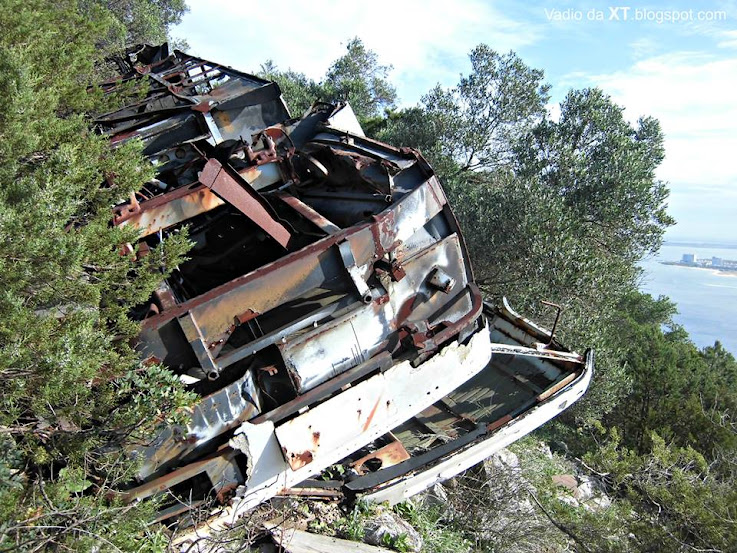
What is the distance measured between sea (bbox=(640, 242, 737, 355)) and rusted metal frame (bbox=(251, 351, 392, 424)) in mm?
23943

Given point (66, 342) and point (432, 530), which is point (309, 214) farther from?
point (432, 530)

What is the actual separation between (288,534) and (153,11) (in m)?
20.2

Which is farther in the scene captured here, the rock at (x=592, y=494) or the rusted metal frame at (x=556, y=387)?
the rock at (x=592, y=494)

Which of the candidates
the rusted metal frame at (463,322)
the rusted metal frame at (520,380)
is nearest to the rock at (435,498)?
the rusted metal frame at (520,380)

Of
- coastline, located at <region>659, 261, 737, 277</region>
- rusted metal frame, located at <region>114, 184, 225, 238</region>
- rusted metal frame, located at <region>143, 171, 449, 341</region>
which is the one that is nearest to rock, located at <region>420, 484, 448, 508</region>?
rusted metal frame, located at <region>143, 171, 449, 341</region>

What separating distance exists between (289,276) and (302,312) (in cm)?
27

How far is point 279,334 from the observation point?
305 centimetres

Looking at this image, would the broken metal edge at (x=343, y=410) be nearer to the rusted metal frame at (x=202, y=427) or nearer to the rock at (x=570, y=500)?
the rusted metal frame at (x=202, y=427)

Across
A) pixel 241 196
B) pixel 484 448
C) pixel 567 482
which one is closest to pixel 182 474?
pixel 241 196

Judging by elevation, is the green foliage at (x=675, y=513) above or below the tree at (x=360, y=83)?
below

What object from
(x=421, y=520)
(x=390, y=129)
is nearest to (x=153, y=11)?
(x=390, y=129)

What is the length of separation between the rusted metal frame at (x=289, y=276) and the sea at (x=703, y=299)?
23865 millimetres

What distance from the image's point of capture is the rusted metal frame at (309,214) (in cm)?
348

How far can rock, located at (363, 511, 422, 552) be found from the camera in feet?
11.4
